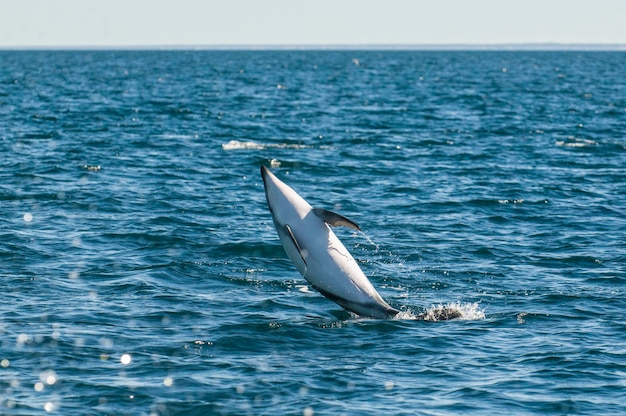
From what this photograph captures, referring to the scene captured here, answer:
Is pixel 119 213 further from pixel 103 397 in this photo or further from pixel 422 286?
pixel 103 397

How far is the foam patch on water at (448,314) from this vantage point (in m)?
21.1

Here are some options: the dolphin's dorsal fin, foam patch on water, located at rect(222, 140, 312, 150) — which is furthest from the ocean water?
the dolphin's dorsal fin

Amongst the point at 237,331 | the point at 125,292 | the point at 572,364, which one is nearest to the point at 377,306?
the point at 237,331

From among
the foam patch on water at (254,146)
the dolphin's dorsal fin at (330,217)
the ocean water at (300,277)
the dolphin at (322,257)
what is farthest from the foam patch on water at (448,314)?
the foam patch on water at (254,146)

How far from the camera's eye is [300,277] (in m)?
25.1

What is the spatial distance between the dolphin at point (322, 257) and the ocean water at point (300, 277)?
20.8 inches

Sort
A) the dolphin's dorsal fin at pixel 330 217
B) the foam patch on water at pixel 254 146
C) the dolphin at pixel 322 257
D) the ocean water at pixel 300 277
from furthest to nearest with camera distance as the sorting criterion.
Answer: the foam patch on water at pixel 254 146, the dolphin at pixel 322 257, the dolphin's dorsal fin at pixel 330 217, the ocean water at pixel 300 277

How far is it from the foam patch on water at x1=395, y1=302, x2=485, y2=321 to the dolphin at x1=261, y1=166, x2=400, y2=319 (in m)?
0.82

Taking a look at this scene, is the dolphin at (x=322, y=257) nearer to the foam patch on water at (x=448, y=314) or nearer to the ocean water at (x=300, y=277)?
the ocean water at (x=300, y=277)

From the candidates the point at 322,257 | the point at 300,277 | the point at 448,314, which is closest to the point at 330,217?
the point at 322,257

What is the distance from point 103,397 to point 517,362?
7.40 metres

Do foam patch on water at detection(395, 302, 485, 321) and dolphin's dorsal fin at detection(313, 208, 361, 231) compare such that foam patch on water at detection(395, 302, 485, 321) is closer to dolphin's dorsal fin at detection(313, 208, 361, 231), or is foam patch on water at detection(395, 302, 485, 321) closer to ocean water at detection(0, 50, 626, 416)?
ocean water at detection(0, 50, 626, 416)

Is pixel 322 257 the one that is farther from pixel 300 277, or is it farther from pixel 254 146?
pixel 254 146

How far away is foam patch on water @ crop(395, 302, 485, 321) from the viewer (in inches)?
831
